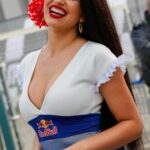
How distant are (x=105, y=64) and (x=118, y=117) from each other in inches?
7.3

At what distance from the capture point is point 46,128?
1.50m

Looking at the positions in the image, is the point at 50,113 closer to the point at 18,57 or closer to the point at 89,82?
the point at 89,82

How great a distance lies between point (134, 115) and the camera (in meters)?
1.46

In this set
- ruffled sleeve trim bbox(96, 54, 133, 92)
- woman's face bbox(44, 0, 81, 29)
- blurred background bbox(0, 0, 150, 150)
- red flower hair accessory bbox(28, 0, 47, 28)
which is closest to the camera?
ruffled sleeve trim bbox(96, 54, 133, 92)

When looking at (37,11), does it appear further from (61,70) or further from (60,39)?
(61,70)

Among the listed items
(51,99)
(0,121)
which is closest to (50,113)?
(51,99)

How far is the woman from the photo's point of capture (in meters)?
1.44

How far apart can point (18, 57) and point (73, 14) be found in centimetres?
236

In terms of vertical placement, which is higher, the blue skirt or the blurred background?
the blue skirt

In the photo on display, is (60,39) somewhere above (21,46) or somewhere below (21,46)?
above

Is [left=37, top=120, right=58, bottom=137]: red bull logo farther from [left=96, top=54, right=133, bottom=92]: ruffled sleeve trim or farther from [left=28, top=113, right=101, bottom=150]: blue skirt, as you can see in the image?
[left=96, top=54, right=133, bottom=92]: ruffled sleeve trim

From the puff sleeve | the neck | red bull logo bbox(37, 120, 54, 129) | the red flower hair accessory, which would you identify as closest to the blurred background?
the red flower hair accessory

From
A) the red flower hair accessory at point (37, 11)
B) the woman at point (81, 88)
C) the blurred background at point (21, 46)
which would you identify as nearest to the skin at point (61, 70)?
the woman at point (81, 88)

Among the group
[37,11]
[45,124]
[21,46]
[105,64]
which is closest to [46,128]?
[45,124]
